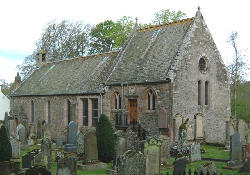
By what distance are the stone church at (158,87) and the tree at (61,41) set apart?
19.0 meters

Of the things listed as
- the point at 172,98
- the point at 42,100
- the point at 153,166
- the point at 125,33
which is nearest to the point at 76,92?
the point at 42,100

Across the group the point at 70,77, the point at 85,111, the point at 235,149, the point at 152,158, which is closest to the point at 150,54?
the point at 85,111

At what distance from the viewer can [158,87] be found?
2189cm

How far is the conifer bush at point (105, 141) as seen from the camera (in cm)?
1802

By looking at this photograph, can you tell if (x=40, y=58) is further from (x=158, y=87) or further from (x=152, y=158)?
(x=152, y=158)

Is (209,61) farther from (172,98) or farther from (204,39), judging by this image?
(172,98)

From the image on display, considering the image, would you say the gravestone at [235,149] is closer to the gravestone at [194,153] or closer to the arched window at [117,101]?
the gravestone at [194,153]

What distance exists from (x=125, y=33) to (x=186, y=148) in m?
31.0

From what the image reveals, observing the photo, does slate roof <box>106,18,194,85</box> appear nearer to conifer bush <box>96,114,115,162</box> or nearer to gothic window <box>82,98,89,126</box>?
gothic window <box>82,98,89,126</box>

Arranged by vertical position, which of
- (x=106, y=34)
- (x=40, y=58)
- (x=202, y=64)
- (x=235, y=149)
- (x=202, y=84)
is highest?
(x=106, y=34)

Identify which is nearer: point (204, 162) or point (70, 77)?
point (204, 162)

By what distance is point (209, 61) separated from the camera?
79.6 feet

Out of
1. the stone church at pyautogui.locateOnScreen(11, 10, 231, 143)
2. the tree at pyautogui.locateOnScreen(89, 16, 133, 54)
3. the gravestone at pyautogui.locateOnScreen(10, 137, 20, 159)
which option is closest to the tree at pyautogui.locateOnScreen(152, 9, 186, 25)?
the tree at pyautogui.locateOnScreen(89, 16, 133, 54)

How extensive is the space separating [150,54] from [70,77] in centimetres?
959
